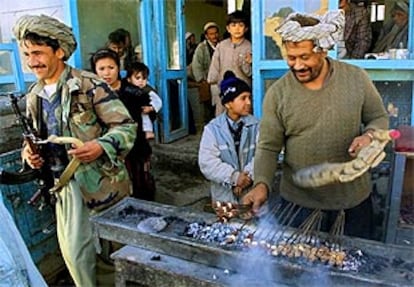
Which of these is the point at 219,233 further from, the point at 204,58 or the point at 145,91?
the point at 204,58

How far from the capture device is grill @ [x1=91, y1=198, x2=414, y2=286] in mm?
1467

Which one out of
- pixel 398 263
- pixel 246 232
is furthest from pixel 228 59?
pixel 398 263

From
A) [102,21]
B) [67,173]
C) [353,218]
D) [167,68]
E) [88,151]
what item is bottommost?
[353,218]

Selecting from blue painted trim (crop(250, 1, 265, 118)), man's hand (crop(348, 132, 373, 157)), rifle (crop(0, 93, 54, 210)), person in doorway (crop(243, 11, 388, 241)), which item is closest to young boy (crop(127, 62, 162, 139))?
blue painted trim (crop(250, 1, 265, 118))

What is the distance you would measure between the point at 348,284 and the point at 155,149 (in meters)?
3.72

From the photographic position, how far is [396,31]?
3.96m

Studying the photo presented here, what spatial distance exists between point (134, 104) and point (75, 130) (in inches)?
53.9

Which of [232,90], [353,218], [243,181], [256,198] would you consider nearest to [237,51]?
[232,90]

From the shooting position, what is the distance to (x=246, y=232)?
1.82 m

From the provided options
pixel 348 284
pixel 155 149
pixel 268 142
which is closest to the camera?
pixel 348 284

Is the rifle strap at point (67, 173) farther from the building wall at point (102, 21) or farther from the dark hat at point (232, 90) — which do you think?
the building wall at point (102, 21)

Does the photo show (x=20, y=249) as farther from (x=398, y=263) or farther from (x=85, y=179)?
(x=398, y=263)

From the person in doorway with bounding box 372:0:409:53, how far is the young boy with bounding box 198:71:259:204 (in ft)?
5.30

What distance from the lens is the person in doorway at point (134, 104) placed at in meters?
3.45
